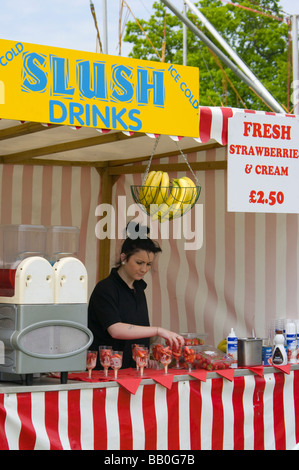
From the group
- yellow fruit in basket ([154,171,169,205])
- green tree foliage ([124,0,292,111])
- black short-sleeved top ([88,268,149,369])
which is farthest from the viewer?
green tree foliage ([124,0,292,111])

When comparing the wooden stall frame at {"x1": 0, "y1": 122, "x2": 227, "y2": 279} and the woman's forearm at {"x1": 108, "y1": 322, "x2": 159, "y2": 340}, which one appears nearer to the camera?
the woman's forearm at {"x1": 108, "y1": 322, "x2": 159, "y2": 340}

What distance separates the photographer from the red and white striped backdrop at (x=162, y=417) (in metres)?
3.65

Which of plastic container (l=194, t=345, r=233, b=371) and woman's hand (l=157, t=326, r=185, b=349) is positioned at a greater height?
woman's hand (l=157, t=326, r=185, b=349)

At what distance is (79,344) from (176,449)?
3.05 feet

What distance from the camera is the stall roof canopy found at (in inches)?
173

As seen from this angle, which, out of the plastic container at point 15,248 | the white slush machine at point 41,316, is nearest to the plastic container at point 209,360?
the white slush machine at point 41,316

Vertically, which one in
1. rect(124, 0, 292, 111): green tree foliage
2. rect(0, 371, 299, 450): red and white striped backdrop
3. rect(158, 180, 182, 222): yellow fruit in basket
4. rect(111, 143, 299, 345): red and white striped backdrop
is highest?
rect(124, 0, 292, 111): green tree foliage

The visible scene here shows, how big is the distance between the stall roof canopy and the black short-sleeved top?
1.01 m

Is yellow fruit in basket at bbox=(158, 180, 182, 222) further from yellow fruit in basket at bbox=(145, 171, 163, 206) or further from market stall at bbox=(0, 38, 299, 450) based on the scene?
market stall at bbox=(0, 38, 299, 450)

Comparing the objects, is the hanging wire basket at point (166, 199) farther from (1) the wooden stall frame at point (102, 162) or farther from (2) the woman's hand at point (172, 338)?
(2) the woman's hand at point (172, 338)

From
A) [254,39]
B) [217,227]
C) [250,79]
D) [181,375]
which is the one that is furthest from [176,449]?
[254,39]

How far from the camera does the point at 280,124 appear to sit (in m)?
4.65

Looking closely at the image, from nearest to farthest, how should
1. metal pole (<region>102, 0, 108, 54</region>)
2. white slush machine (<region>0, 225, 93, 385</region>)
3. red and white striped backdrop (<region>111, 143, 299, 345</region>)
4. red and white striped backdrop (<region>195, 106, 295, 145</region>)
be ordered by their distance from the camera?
white slush machine (<region>0, 225, 93, 385</region>) < red and white striped backdrop (<region>195, 106, 295, 145</region>) < red and white striped backdrop (<region>111, 143, 299, 345</region>) < metal pole (<region>102, 0, 108, 54</region>)

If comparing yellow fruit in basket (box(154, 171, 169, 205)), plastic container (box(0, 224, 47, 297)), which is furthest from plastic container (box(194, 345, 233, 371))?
plastic container (box(0, 224, 47, 297))
